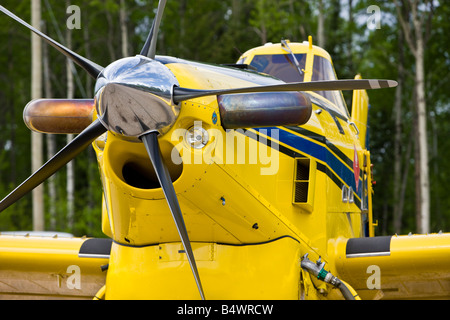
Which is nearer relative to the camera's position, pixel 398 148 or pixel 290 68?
pixel 290 68

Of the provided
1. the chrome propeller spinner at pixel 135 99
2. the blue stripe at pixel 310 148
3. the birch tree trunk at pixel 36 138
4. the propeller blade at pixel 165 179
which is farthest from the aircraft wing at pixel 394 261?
the birch tree trunk at pixel 36 138

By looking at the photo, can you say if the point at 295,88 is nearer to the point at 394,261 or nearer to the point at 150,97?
the point at 150,97

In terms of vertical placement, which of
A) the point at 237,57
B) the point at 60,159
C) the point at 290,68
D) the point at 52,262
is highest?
the point at 237,57

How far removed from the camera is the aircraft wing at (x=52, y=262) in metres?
8.26

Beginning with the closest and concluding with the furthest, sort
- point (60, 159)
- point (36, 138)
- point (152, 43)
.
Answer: point (152, 43) < point (60, 159) < point (36, 138)

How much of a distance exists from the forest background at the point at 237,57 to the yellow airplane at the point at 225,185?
1670 centimetres

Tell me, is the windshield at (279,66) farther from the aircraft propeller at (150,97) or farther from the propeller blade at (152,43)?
the aircraft propeller at (150,97)

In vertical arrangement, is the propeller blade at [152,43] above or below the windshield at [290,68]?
below

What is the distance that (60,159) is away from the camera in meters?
5.64

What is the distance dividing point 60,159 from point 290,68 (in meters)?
3.65

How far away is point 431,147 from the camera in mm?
35750

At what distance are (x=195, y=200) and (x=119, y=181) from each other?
2.11 ft

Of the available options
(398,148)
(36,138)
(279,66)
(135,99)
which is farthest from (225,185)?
(398,148)

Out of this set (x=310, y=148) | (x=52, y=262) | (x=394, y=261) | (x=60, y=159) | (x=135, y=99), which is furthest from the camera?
(x=52, y=262)
